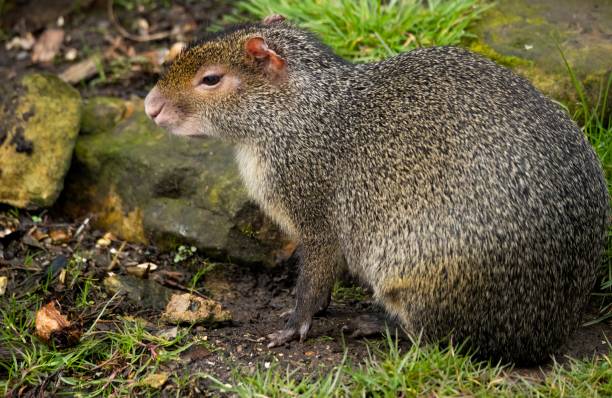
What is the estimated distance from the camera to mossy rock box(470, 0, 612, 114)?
638 cm

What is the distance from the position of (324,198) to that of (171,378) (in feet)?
4.45

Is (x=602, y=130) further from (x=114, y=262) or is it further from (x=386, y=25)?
(x=114, y=262)

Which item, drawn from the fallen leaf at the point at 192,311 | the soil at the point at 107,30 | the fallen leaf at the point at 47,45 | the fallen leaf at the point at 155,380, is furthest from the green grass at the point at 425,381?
the fallen leaf at the point at 47,45

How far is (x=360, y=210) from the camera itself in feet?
16.7

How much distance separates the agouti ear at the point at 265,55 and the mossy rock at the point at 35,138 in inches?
81.5

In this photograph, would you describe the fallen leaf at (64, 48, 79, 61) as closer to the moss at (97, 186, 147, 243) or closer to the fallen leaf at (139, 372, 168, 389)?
the moss at (97, 186, 147, 243)

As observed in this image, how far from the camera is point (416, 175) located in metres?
4.88

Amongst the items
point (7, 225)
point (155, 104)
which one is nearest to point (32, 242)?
point (7, 225)

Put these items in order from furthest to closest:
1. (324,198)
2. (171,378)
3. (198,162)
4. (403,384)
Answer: (198,162)
(324,198)
(171,378)
(403,384)

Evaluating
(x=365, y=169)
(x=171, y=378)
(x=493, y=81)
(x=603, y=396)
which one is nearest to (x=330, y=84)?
(x=365, y=169)

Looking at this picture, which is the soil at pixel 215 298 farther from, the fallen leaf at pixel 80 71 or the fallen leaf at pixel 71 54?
the fallen leaf at pixel 71 54

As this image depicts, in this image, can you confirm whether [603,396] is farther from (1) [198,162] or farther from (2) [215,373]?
(1) [198,162]

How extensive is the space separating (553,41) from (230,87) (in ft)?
9.24

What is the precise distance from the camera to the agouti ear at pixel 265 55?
16.6 feet
